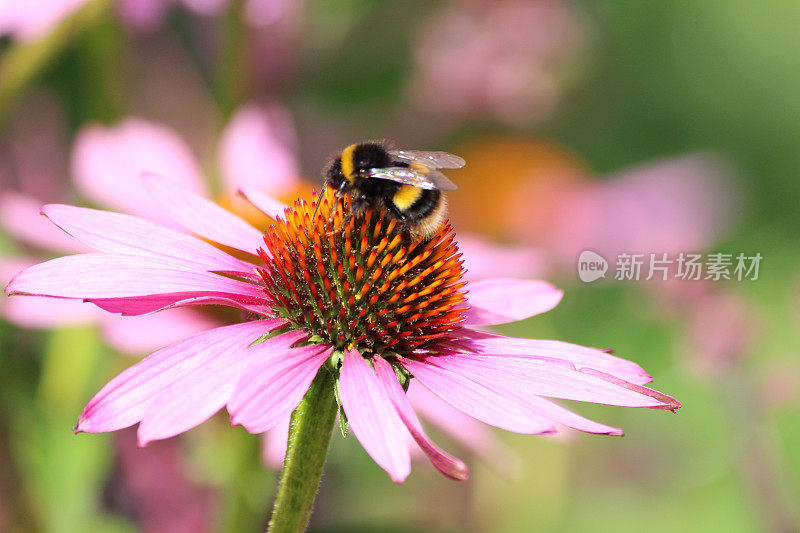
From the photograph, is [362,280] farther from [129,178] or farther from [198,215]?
[129,178]

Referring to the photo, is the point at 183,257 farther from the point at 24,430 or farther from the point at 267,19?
the point at 267,19

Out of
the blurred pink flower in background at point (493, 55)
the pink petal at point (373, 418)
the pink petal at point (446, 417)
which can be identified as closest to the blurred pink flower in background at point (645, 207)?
the blurred pink flower in background at point (493, 55)

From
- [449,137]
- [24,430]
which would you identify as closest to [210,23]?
[449,137]

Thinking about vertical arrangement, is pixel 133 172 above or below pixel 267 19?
below

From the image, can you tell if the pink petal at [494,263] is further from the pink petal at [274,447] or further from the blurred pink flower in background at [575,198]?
the blurred pink flower in background at [575,198]

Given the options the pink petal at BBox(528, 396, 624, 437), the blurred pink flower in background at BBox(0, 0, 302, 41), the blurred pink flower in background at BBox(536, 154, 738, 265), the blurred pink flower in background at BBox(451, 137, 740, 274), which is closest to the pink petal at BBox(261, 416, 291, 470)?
the pink petal at BBox(528, 396, 624, 437)

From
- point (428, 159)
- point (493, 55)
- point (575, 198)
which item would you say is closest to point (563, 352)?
point (428, 159)
